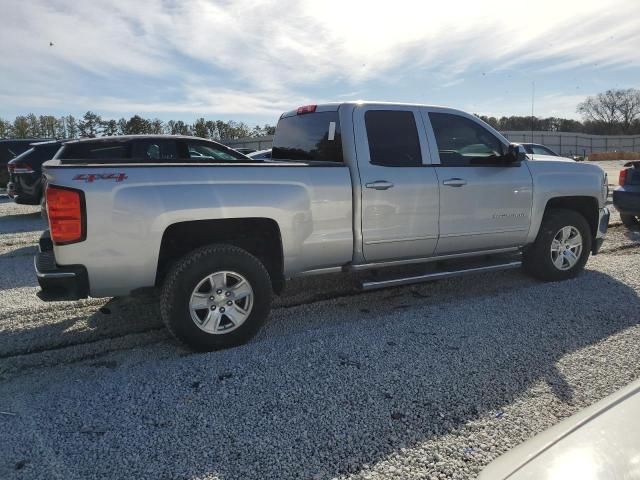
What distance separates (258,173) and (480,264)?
2.71m

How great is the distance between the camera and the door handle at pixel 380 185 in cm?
426

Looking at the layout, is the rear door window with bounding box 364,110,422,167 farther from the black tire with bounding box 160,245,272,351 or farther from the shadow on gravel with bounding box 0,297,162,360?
the shadow on gravel with bounding box 0,297,162,360

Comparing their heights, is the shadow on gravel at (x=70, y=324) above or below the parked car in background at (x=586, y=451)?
below

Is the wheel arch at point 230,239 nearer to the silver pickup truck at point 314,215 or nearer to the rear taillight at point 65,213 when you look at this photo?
the silver pickup truck at point 314,215

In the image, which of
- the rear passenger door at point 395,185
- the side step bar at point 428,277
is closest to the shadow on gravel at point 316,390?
the side step bar at point 428,277

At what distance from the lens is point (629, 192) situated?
8352mm

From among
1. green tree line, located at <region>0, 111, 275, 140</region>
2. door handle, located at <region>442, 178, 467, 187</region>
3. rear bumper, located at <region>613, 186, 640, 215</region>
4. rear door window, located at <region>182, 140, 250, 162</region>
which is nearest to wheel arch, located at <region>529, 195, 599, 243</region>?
door handle, located at <region>442, 178, 467, 187</region>

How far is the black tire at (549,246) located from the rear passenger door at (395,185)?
1.50 meters

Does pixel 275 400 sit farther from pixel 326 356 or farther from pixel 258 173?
pixel 258 173

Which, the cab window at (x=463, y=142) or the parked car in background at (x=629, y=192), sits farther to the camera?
the parked car in background at (x=629, y=192)

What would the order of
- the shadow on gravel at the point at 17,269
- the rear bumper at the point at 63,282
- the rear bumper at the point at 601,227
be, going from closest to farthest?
the rear bumper at the point at 63,282 < the rear bumper at the point at 601,227 < the shadow on gravel at the point at 17,269

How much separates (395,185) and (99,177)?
2.46 metres

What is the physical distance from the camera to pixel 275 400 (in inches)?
118

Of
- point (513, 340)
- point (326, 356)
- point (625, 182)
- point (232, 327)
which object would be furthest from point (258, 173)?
point (625, 182)
